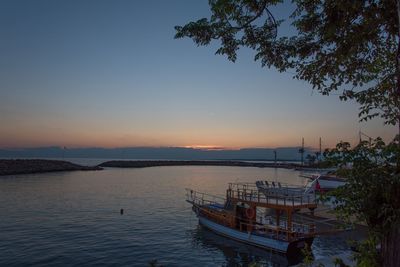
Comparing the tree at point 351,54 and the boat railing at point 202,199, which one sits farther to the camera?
the boat railing at point 202,199

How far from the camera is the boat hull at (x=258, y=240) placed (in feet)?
81.7

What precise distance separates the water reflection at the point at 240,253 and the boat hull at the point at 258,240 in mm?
371

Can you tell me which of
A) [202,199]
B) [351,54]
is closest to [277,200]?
[202,199]

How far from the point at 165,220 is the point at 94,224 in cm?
782

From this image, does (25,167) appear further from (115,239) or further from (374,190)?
(374,190)

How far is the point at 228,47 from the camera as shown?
9.15 metres

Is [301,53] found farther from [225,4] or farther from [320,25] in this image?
[225,4]

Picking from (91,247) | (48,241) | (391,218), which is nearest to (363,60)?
(391,218)

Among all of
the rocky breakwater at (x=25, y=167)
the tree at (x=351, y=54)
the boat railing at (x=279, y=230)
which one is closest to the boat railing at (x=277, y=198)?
the boat railing at (x=279, y=230)

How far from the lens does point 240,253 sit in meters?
25.9

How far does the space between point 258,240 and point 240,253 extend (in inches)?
70.3

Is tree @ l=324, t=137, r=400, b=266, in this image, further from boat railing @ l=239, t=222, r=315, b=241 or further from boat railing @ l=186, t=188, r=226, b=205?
boat railing @ l=186, t=188, r=226, b=205

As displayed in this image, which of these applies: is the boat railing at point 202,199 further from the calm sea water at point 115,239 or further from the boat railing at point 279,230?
the boat railing at point 279,230

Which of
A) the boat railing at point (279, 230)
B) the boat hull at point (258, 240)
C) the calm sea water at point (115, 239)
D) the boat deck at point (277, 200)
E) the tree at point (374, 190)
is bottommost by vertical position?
the calm sea water at point (115, 239)
